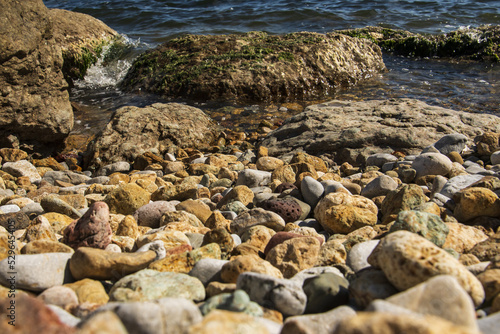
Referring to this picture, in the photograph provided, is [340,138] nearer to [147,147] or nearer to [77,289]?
[147,147]

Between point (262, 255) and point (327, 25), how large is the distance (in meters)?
13.0

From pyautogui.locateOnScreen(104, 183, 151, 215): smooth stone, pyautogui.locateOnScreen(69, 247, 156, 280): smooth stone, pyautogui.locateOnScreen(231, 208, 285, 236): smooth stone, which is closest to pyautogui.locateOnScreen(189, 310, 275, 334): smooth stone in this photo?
pyautogui.locateOnScreen(69, 247, 156, 280): smooth stone

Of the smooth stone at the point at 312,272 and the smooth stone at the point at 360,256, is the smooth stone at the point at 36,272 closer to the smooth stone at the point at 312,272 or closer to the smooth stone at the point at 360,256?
the smooth stone at the point at 312,272

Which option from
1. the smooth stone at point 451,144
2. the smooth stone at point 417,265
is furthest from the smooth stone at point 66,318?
the smooth stone at point 451,144

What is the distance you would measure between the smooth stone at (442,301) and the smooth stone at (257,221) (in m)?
1.64

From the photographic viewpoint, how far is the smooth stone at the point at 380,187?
355 cm

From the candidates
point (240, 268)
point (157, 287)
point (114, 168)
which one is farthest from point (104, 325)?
point (114, 168)

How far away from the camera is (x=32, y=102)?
552 cm

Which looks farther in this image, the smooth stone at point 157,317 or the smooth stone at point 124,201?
the smooth stone at point 124,201

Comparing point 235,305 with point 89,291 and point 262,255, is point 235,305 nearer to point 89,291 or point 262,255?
point 89,291

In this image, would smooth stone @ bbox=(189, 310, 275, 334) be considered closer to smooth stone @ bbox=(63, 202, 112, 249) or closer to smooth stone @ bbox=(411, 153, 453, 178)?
smooth stone @ bbox=(63, 202, 112, 249)

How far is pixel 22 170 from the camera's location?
185 inches

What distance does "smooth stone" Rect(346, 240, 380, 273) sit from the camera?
2.14 meters

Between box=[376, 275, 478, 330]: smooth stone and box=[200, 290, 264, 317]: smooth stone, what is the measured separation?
1.47 ft
